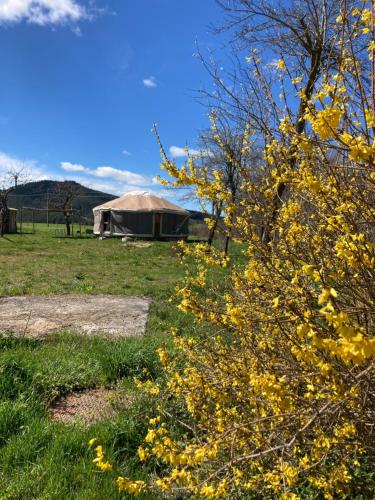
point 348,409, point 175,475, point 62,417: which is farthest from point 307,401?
point 62,417

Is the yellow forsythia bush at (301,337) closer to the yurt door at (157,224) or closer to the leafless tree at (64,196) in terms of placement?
the yurt door at (157,224)

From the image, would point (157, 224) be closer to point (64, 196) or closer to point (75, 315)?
point (64, 196)

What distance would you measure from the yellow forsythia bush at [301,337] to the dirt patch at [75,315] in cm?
341

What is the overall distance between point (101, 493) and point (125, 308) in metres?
5.48

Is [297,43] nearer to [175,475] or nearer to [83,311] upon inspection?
[83,311]

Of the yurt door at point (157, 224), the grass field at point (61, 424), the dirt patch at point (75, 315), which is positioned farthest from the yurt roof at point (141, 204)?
the grass field at point (61, 424)

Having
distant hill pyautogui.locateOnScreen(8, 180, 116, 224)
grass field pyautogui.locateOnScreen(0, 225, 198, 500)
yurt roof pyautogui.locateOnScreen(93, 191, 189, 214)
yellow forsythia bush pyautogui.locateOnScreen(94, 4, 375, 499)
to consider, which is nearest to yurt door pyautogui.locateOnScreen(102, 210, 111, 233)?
yurt roof pyautogui.locateOnScreen(93, 191, 189, 214)

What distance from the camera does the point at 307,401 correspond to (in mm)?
2033

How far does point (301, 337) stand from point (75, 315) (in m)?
6.10

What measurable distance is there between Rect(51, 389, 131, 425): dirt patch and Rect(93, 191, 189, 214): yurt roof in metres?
27.5

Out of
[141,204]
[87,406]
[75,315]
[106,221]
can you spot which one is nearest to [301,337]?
[87,406]

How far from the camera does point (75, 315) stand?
23.6ft

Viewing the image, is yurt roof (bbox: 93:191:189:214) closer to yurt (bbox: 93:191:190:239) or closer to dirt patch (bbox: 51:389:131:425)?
yurt (bbox: 93:191:190:239)

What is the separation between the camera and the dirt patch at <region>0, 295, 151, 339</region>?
6.21 meters
